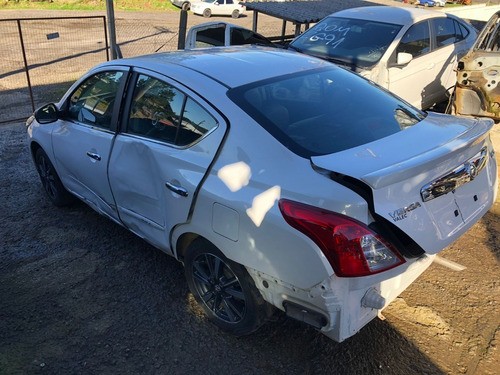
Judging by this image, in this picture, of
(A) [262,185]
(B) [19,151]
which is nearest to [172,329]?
(A) [262,185]

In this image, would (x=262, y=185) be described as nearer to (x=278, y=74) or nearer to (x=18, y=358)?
(x=278, y=74)

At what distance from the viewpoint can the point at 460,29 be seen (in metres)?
7.98

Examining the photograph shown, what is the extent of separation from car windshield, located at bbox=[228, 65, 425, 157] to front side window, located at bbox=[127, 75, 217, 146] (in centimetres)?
27

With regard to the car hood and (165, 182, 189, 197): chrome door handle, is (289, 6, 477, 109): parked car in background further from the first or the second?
(165, 182, 189, 197): chrome door handle

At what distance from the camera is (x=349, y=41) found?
671 centimetres

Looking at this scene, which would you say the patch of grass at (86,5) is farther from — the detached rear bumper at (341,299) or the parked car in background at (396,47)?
the detached rear bumper at (341,299)

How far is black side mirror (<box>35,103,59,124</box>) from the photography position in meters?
4.01

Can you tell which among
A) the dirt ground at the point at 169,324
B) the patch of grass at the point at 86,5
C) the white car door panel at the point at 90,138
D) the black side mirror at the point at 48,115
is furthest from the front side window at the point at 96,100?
the patch of grass at the point at 86,5

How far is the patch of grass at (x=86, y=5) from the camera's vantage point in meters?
27.9

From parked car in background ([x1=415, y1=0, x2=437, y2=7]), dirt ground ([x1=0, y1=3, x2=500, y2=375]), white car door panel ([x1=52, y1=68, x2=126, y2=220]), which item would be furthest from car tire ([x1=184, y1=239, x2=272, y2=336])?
parked car in background ([x1=415, y1=0, x2=437, y2=7])

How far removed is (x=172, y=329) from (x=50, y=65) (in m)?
12.3

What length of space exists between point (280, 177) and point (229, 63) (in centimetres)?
112

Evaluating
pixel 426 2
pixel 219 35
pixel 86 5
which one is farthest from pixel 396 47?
pixel 426 2

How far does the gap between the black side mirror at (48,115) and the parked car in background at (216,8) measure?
80.4 ft
